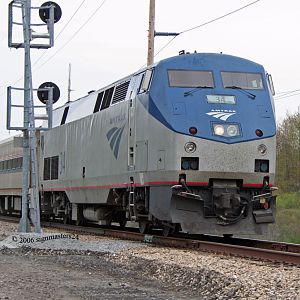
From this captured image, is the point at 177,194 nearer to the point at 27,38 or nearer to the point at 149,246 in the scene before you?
the point at 149,246

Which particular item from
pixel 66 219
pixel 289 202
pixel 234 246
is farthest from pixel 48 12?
pixel 289 202

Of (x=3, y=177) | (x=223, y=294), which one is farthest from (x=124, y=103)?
(x=3, y=177)

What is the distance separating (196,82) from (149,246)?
3.60m

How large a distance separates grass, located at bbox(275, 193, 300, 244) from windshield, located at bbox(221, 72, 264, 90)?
8638mm

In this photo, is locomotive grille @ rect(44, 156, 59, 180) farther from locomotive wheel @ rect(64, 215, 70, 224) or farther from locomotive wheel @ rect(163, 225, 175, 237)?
locomotive wheel @ rect(163, 225, 175, 237)

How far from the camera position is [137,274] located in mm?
10875

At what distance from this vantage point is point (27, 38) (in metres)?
18.5

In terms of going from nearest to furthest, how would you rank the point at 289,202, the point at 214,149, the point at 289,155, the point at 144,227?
the point at 214,149
the point at 144,227
the point at 289,202
the point at 289,155

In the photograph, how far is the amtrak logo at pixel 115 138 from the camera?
17.1 m

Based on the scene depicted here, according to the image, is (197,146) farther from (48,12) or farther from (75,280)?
(48,12)

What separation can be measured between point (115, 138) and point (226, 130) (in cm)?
370

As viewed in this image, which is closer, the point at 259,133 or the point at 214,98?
the point at 259,133

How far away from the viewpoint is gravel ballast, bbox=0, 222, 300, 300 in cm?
863

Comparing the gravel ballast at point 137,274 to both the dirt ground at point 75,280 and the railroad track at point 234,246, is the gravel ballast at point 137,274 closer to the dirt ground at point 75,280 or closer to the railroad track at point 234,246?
the dirt ground at point 75,280
